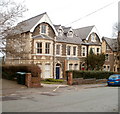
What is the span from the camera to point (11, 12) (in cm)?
1906

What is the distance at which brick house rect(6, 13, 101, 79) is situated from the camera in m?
29.4

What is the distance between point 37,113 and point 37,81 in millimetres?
11826

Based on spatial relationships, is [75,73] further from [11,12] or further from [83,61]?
[11,12]

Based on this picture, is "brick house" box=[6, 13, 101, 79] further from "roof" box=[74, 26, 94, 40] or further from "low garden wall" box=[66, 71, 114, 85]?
"low garden wall" box=[66, 71, 114, 85]

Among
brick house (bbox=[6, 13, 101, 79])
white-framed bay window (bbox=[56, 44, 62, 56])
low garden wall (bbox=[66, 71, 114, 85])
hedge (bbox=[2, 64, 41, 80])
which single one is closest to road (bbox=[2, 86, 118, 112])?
hedge (bbox=[2, 64, 41, 80])

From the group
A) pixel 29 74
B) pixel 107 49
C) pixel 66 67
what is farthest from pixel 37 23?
pixel 107 49

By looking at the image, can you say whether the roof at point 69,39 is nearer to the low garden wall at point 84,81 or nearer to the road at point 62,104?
the low garden wall at point 84,81

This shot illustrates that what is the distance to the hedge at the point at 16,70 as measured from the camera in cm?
1994

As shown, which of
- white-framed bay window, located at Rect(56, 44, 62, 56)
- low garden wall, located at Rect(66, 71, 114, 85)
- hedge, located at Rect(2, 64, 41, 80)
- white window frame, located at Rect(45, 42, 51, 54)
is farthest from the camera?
white-framed bay window, located at Rect(56, 44, 62, 56)

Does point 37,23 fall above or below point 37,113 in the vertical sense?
above

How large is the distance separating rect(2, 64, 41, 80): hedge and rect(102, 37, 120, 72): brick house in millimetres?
Result: 23408

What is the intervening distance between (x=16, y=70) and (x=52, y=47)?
9.13 meters

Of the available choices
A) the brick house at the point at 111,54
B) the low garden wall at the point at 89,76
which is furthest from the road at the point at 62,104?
the brick house at the point at 111,54

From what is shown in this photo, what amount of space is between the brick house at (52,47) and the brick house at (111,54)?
6.14 metres
